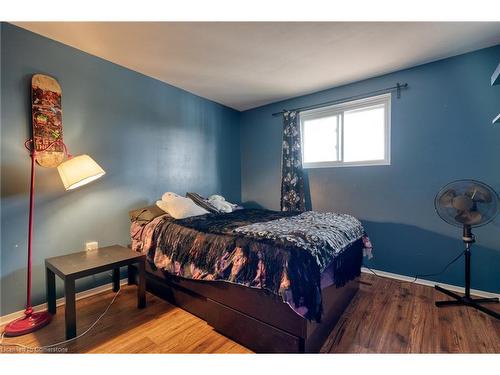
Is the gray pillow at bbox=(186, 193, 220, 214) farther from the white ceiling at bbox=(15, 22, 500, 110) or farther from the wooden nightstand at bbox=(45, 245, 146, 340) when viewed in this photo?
the white ceiling at bbox=(15, 22, 500, 110)

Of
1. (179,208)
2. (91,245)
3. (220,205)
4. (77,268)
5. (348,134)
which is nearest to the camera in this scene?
(77,268)

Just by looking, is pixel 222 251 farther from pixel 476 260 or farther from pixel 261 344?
pixel 476 260

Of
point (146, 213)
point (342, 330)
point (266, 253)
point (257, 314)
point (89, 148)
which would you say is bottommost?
point (342, 330)

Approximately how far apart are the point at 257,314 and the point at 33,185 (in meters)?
1.95

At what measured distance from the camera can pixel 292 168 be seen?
3.27 metres

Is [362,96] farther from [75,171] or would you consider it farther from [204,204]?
[75,171]

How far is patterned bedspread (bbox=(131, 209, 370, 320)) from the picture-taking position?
1286 millimetres

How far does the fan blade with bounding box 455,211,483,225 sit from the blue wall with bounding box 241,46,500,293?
464 mm

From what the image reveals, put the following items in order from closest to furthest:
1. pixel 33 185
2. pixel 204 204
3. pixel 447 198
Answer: pixel 33 185 → pixel 447 198 → pixel 204 204

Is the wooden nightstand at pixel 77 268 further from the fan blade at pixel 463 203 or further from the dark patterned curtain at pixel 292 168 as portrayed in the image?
the fan blade at pixel 463 203

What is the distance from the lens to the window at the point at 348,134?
107 inches

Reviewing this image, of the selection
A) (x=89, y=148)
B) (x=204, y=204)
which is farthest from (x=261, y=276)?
(x=89, y=148)
